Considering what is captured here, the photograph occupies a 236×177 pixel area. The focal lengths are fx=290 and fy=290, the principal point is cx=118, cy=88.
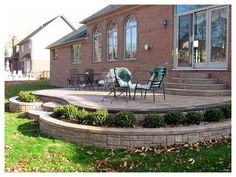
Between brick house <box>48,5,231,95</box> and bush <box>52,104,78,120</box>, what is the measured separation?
580 centimetres

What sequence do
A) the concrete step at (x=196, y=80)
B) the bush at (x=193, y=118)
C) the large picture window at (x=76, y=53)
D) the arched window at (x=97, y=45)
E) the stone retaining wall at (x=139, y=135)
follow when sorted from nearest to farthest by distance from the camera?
the stone retaining wall at (x=139, y=135)
the bush at (x=193, y=118)
the concrete step at (x=196, y=80)
the arched window at (x=97, y=45)
the large picture window at (x=76, y=53)

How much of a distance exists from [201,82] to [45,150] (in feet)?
22.2

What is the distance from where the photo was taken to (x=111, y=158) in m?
5.64

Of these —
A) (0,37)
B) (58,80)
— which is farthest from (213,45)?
(58,80)

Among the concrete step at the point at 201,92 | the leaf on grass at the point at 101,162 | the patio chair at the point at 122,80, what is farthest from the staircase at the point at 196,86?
the leaf on grass at the point at 101,162

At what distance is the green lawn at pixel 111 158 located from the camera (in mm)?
5184

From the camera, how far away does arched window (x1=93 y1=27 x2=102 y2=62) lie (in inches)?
745

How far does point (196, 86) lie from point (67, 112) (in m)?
5.23

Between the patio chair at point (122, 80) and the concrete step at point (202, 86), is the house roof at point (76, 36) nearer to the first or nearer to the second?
the concrete step at point (202, 86)

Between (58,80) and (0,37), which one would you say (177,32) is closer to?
(0,37)

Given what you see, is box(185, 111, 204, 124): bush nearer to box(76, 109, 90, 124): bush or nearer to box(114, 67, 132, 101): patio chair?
box(76, 109, 90, 124): bush

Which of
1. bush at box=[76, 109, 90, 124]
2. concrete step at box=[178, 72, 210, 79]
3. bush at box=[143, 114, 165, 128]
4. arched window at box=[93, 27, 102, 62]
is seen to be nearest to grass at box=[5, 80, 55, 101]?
arched window at box=[93, 27, 102, 62]

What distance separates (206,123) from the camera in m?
6.82

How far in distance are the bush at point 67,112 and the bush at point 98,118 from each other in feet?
1.64
